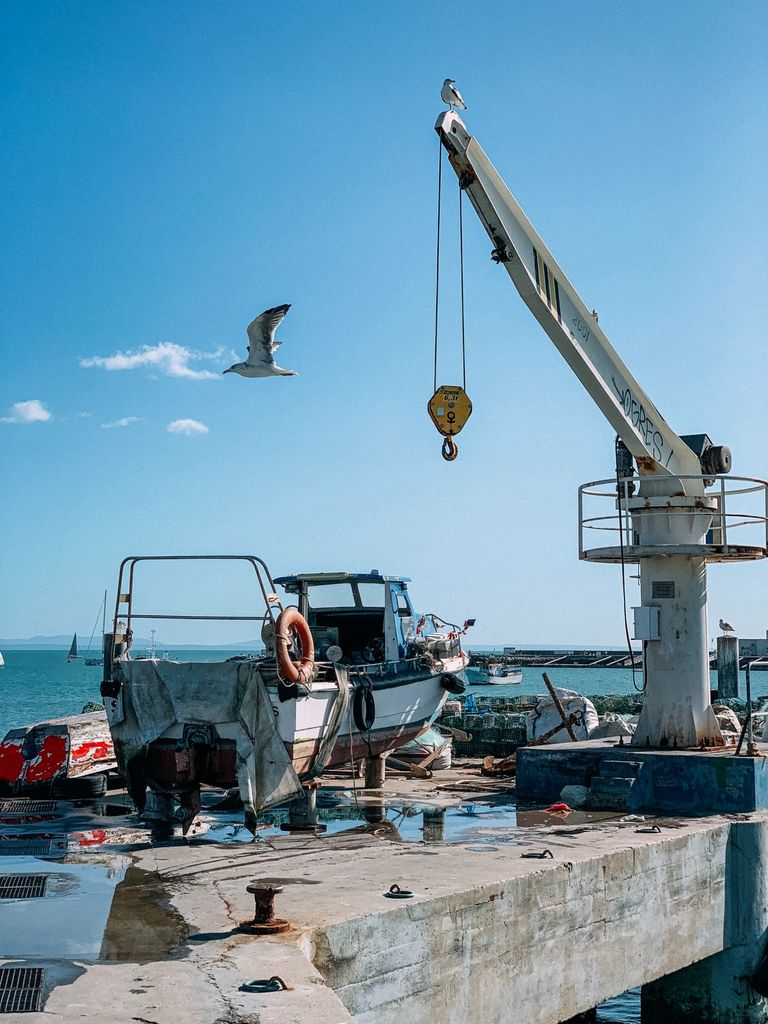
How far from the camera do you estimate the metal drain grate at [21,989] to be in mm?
5277

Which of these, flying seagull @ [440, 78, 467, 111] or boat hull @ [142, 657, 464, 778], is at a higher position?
flying seagull @ [440, 78, 467, 111]

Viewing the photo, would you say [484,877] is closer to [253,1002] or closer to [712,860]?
[253,1002]

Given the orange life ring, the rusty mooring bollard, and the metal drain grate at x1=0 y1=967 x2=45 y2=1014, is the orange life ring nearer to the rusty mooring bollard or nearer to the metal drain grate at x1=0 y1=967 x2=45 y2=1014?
the rusty mooring bollard

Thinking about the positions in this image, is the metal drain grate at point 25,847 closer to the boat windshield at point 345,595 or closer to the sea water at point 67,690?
the boat windshield at point 345,595

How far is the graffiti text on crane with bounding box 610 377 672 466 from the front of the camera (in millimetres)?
14299

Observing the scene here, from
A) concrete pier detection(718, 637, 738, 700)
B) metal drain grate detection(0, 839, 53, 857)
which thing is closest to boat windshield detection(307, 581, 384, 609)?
metal drain grate detection(0, 839, 53, 857)

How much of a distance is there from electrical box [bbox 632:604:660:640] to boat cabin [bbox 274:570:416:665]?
3387mm

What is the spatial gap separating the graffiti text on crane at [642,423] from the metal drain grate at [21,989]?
1051 cm

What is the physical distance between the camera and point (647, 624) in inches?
564

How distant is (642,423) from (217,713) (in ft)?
22.8

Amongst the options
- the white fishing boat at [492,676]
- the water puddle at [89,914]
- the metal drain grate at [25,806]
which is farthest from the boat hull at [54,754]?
the white fishing boat at [492,676]

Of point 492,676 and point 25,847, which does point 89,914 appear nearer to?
point 25,847

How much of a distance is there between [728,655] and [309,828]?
2821cm

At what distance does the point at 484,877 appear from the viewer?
27.3 ft
